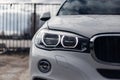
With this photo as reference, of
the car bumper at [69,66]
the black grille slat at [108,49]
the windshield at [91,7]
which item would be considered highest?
the windshield at [91,7]

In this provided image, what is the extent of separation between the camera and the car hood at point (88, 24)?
386cm

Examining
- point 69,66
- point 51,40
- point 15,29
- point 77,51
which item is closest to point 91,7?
point 51,40

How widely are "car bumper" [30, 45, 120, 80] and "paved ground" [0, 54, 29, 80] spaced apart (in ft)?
14.4

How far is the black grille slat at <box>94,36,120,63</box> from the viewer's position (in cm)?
376

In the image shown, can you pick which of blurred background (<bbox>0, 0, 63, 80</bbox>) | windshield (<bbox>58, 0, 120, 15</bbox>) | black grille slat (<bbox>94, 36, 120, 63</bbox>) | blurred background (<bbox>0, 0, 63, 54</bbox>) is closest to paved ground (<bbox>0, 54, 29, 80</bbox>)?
blurred background (<bbox>0, 0, 63, 80</bbox>)

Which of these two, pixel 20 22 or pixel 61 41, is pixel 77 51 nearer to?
pixel 61 41

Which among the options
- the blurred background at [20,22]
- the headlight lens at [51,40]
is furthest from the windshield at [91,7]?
the blurred background at [20,22]

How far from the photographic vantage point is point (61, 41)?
3947 mm

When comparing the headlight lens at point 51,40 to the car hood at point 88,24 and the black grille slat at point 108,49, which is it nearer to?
the car hood at point 88,24

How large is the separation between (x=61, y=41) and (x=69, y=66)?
287 millimetres

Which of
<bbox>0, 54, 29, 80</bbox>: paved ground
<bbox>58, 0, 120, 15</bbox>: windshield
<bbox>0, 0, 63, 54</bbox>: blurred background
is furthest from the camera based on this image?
<bbox>0, 0, 63, 54</bbox>: blurred background

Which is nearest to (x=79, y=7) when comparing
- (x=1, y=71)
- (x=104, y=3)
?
(x=104, y=3)

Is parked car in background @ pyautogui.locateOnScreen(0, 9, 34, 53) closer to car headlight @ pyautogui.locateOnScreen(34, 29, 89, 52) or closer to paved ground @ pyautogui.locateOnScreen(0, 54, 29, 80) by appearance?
paved ground @ pyautogui.locateOnScreen(0, 54, 29, 80)

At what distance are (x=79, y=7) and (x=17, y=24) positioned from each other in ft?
33.2
